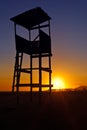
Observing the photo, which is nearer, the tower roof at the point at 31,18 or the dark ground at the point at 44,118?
the dark ground at the point at 44,118

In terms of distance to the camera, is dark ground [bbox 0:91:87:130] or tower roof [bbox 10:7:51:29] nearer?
dark ground [bbox 0:91:87:130]

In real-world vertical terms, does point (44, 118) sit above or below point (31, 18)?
below

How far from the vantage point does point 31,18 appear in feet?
72.1

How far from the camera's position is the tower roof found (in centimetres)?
2100

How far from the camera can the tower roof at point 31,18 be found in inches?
827

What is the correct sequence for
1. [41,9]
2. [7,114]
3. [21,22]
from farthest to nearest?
[21,22]
[41,9]
[7,114]

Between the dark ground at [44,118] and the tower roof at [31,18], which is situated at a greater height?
the tower roof at [31,18]

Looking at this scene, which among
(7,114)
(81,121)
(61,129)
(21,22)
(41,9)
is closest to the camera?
(61,129)

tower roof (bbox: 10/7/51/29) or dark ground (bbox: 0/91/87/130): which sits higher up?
tower roof (bbox: 10/7/51/29)

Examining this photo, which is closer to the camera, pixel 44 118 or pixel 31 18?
pixel 44 118

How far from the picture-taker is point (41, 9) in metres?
20.9

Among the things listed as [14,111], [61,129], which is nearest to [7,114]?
[14,111]

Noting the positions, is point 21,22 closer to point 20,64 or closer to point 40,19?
point 40,19

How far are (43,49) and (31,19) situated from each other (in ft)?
8.52
